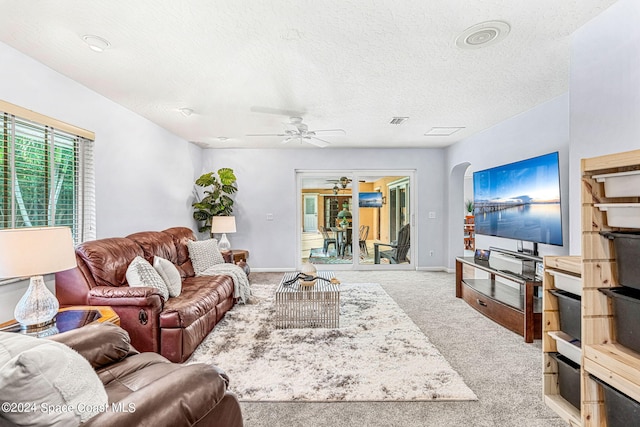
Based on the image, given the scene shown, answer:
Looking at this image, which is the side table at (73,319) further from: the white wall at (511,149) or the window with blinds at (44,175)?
the white wall at (511,149)

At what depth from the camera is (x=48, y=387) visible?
2.97 feet

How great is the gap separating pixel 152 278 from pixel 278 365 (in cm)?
140

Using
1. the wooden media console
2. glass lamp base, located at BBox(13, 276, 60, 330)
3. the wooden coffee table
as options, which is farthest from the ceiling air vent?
glass lamp base, located at BBox(13, 276, 60, 330)

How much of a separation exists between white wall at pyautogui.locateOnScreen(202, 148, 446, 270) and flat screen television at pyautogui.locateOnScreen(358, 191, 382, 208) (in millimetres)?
542

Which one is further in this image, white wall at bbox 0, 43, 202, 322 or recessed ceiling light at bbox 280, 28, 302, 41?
white wall at bbox 0, 43, 202, 322

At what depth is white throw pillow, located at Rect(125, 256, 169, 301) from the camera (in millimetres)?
2787

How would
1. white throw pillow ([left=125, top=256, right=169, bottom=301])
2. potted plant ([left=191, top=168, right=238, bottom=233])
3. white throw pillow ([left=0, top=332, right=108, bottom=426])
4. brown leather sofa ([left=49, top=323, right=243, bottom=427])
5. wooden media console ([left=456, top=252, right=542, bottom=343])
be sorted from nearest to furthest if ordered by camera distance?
1. white throw pillow ([left=0, top=332, right=108, bottom=426])
2. brown leather sofa ([left=49, top=323, right=243, bottom=427])
3. white throw pillow ([left=125, top=256, right=169, bottom=301])
4. wooden media console ([left=456, top=252, right=542, bottom=343])
5. potted plant ([left=191, top=168, right=238, bottom=233])

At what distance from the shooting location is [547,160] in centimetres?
326

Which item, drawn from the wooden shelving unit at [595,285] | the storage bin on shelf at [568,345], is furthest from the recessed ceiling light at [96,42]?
the storage bin on shelf at [568,345]

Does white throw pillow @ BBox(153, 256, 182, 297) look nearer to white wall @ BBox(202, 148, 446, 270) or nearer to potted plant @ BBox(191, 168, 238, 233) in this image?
potted plant @ BBox(191, 168, 238, 233)

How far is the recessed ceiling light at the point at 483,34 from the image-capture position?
81.0 inches

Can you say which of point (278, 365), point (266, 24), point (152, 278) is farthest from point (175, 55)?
point (278, 365)

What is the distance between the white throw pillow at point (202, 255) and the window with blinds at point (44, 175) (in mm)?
1206

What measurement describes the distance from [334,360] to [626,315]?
187cm
